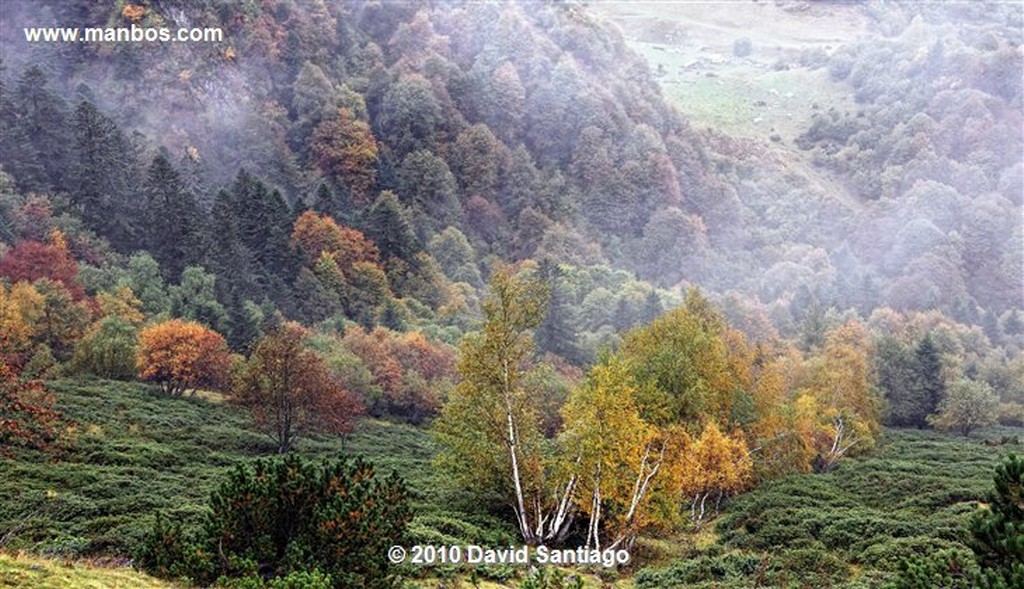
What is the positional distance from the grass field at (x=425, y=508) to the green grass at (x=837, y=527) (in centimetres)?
10

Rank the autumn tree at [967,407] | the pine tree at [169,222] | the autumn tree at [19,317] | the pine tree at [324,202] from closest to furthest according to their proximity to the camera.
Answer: the autumn tree at [19,317]
the autumn tree at [967,407]
the pine tree at [169,222]
the pine tree at [324,202]

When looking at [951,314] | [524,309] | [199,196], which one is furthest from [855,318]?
[524,309]

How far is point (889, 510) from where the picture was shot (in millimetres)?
42000

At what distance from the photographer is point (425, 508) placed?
3738 centimetres

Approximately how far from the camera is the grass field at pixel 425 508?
92.9ft

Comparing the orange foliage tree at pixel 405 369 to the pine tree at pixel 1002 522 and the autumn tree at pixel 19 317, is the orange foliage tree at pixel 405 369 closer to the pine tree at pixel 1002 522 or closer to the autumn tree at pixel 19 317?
the autumn tree at pixel 19 317

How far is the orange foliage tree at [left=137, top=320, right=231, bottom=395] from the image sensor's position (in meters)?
69.9

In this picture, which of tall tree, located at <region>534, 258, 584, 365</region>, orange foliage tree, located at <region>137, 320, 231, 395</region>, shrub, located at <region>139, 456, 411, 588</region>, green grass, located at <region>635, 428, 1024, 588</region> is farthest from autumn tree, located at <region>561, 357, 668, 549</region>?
tall tree, located at <region>534, 258, 584, 365</region>

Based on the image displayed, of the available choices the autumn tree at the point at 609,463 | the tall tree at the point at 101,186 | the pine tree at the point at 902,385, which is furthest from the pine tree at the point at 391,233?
the autumn tree at the point at 609,463

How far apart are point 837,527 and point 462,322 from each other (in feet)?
269

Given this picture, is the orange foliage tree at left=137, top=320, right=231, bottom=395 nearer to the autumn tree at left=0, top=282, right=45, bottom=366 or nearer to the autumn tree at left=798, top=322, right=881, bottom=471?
the autumn tree at left=0, top=282, right=45, bottom=366

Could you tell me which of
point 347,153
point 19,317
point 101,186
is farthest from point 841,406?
point 347,153

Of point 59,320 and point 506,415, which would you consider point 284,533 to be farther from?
point 59,320

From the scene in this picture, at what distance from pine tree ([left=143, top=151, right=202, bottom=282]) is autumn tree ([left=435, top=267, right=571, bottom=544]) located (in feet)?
225
